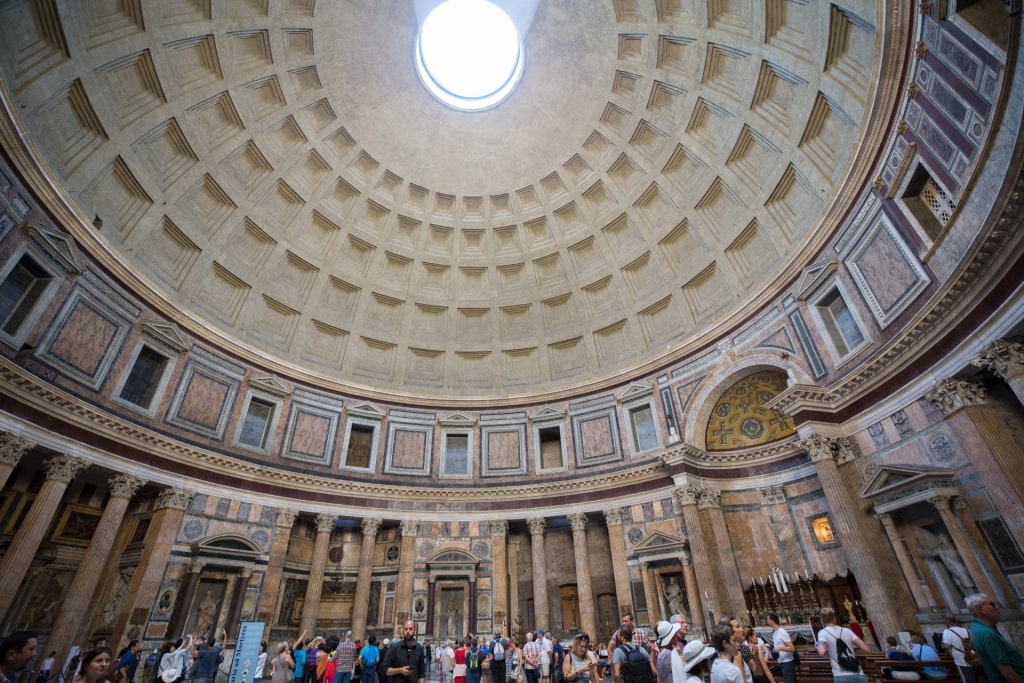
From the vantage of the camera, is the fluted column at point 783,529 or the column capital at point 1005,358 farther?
the fluted column at point 783,529

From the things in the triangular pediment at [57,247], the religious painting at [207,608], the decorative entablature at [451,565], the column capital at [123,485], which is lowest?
the religious painting at [207,608]

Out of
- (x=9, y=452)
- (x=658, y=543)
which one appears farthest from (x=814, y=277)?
(x=9, y=452)

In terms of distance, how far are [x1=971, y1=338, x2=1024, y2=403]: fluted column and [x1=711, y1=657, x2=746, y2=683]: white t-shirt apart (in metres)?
9.59

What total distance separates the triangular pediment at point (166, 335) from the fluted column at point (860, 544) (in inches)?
909

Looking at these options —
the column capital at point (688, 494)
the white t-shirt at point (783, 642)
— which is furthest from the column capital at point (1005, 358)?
the column capital at point (688, 494)

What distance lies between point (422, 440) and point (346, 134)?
1575 cm

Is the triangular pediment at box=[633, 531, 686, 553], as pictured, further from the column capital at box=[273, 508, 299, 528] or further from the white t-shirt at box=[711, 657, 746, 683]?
the white t-shirt at box=[711, 657, 746, 683]

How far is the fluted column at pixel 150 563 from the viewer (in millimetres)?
15211

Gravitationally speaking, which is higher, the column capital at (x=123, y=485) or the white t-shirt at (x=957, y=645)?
the column capital at (x=123, y=485)

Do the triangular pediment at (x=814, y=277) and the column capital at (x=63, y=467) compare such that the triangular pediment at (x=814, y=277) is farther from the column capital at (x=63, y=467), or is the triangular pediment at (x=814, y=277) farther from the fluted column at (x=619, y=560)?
the column capital at (x=63, y=467)

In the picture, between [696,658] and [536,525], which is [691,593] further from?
[696,658]

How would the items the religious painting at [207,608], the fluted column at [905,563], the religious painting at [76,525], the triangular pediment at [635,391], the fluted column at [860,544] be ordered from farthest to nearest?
the triangular pediment at [635,391]
the religious painting at [207,608]
the religious painting at [76,525]
the fluted column at [860,544]
the fluted column at [905,563]

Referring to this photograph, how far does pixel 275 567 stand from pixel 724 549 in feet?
56.9

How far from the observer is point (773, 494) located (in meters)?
18.6
